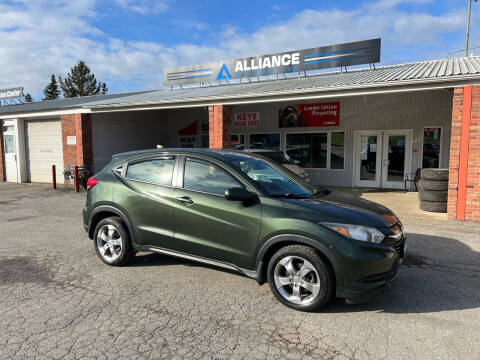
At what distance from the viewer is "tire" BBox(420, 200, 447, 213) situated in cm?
828

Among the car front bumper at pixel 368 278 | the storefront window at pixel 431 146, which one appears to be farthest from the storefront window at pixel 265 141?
the car front bumper at pixel 368 278

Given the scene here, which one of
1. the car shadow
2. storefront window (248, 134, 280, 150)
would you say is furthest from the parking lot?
storefront window (248, 134, 280, 150)

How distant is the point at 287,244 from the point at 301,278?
1.18 feet

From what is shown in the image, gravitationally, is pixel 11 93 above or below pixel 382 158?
above

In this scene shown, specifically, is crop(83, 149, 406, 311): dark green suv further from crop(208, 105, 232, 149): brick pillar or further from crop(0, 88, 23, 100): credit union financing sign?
crop(0, 88, 23, 100): credit union financing sign

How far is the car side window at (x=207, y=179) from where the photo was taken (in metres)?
3.97

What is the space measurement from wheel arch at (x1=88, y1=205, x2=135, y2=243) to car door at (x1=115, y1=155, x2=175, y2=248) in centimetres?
9

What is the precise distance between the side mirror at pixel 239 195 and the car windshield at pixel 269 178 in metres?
0.27

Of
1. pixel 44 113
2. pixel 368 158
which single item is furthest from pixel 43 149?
pixel 368 158

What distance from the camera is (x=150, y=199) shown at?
4.39m

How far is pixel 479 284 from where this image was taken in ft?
13.6

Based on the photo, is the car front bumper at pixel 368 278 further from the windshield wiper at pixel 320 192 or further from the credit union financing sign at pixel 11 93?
the credit union financing sign at pixel 11 93

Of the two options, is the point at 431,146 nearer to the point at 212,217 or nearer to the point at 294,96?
the point at 294,96

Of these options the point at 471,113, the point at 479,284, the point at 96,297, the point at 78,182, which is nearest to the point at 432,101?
the point at 471,113
